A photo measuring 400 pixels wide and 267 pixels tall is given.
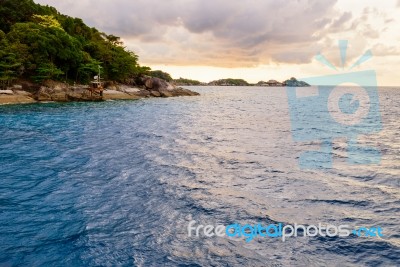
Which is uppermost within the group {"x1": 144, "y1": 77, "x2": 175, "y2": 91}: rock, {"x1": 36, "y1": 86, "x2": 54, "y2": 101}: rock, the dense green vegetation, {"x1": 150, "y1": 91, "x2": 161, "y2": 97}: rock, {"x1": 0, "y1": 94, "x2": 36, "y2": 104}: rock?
the dense green vegetation

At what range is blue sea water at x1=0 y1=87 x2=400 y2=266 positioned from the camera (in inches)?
266

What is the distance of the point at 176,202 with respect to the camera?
32.3 ft

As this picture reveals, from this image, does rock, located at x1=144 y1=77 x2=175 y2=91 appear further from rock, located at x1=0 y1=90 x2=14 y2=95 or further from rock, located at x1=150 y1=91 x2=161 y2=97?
rock, located at x1=0 y1=90 x2=14 y2=95

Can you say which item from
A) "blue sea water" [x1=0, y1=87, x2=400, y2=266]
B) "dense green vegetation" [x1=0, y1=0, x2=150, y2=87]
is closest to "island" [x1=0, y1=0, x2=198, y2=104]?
"dense green vegetation" [x1=0, y1=0, x2=150, y2=87]

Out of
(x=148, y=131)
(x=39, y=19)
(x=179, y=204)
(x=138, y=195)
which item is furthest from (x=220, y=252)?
(x=39, y=19)

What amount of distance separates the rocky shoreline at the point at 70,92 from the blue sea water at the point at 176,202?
31.6 meters

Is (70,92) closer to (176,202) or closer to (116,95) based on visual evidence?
(116,95)

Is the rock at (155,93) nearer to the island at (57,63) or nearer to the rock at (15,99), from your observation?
the island at (57,63)

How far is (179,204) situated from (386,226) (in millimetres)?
6224

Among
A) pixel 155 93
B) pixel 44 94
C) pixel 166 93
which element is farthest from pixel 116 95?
pixel 166 93

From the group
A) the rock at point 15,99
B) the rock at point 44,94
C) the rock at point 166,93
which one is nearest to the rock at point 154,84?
the rock at point 166,93

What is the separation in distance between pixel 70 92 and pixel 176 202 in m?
51.9

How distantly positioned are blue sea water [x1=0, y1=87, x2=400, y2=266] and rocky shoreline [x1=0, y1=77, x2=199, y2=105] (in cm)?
3157

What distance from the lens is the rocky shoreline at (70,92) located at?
45.4m
